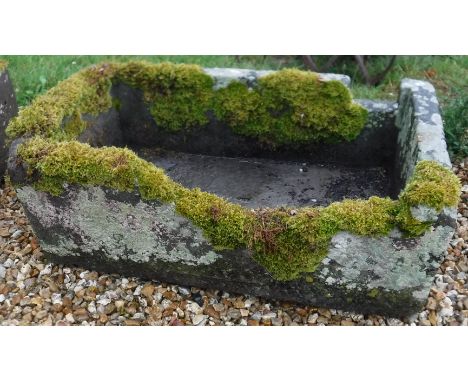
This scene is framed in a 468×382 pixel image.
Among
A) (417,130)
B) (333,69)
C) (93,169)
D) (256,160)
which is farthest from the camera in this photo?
(333,69)

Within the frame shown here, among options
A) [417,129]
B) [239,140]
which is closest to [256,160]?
[239,140]

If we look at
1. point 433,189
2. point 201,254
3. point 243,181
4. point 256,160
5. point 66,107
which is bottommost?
point 201,254

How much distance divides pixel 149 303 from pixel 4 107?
7.70ft

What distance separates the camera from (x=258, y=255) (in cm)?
325

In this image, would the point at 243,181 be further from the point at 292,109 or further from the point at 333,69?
the point at 333,69

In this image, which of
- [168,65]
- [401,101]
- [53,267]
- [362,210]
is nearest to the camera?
[362,210]

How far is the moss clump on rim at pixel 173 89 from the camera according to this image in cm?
461

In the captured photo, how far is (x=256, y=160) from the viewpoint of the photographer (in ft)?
15.9

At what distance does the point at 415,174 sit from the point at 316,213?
671 millimetres

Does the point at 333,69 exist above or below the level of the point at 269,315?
above

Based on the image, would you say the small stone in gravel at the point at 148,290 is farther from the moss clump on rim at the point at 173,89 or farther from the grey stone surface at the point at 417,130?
the grey stone surface at the point at 417,130

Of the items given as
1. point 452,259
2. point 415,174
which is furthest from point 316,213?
point 452,259

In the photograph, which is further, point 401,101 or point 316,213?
point 401,101

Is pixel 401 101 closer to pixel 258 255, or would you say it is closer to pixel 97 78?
pixel 258 255
